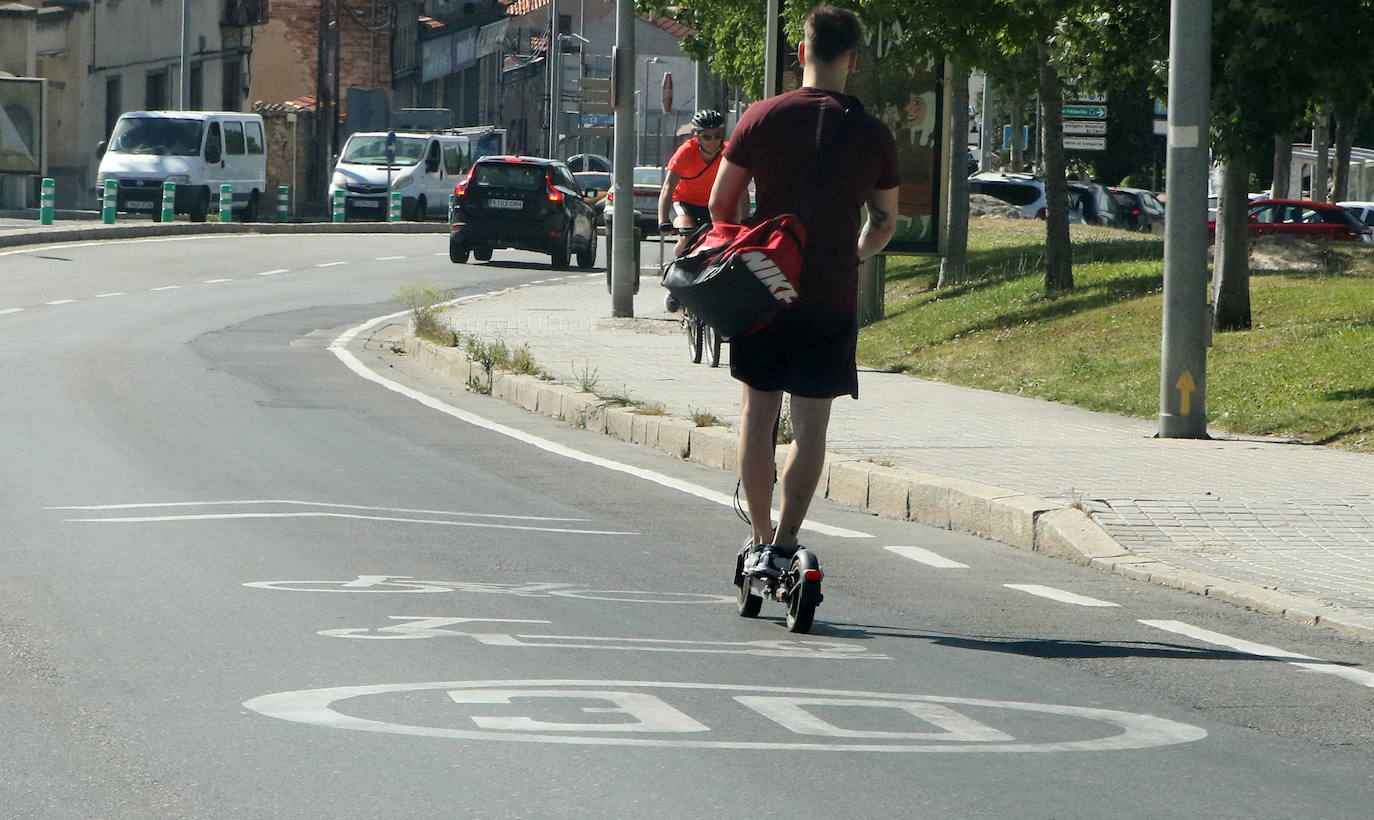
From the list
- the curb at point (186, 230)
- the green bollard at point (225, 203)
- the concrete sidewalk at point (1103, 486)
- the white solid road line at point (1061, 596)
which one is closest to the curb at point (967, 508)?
the concrete sidewalk at point (1103, 486)

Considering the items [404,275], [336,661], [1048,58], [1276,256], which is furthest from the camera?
[404,275]

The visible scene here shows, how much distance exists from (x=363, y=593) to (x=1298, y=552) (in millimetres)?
3723

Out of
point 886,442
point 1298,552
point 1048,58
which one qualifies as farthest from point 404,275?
point 1298,552

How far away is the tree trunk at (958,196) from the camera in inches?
949

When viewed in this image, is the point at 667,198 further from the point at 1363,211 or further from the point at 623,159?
the point at 1363,211

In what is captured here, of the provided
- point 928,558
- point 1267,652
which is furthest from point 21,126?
point 1267,652

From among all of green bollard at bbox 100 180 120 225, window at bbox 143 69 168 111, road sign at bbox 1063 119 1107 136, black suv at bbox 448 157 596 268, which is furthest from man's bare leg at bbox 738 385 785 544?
window at bbox 143 69 168 111

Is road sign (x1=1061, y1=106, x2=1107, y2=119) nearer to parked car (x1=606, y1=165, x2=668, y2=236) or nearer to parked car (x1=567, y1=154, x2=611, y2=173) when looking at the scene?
parked car (x1=606, y1=165, x2=668, y2=236)

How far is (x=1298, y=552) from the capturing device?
8453 millimetres

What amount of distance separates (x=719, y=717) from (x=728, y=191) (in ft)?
6.50

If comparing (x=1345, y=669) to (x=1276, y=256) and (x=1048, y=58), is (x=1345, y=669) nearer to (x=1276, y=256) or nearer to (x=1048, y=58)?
(x=1048, y=58)

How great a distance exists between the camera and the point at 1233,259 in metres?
16.7

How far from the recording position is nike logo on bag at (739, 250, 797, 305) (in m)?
6.62

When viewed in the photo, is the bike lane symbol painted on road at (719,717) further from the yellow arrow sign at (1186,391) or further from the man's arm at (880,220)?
the yellow arrow sign at (1186,391)
